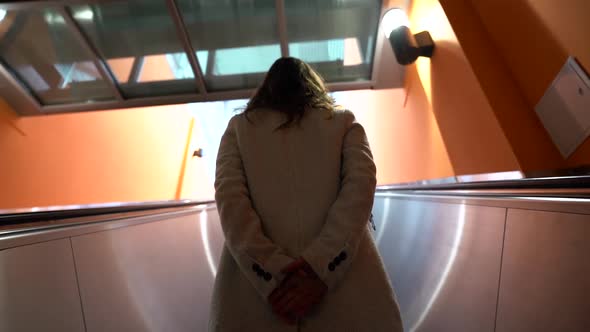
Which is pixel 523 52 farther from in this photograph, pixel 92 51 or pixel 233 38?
pixel 92 51

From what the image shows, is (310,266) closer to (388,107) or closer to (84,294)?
(84,294)

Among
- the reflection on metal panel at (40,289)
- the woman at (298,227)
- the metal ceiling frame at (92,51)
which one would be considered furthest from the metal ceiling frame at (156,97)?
the reflection on metal panel at (40,289)

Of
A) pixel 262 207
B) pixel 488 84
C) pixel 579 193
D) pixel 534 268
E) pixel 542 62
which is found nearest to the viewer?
pixel 579 193

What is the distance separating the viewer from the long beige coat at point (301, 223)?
3.44 feet

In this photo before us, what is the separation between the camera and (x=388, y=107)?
17.3 ft

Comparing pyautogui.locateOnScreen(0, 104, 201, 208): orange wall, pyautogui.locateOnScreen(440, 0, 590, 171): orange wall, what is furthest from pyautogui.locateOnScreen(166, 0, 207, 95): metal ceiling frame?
pyautogui.locateOnScreen(440, 0, 590, 171): orange wall

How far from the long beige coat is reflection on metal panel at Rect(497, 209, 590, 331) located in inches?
14.7

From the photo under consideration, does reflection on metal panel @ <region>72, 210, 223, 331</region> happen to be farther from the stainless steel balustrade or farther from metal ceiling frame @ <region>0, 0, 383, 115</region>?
metal ceiling frame @ <region>0, 0, 383, 115</region>

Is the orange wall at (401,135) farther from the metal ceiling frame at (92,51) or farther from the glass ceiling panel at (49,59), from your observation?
the glass ceiling panel at (49,59)

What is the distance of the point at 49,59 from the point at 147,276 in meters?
4.23

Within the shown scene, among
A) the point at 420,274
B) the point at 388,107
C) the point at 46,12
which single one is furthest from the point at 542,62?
the point at 46,12

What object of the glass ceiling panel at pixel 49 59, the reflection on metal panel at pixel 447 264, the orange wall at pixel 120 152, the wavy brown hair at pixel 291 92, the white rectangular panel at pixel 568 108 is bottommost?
the reflection on metal panel at pixel 447 264

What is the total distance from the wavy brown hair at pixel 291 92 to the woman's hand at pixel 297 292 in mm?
499

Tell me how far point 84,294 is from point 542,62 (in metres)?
2.48
